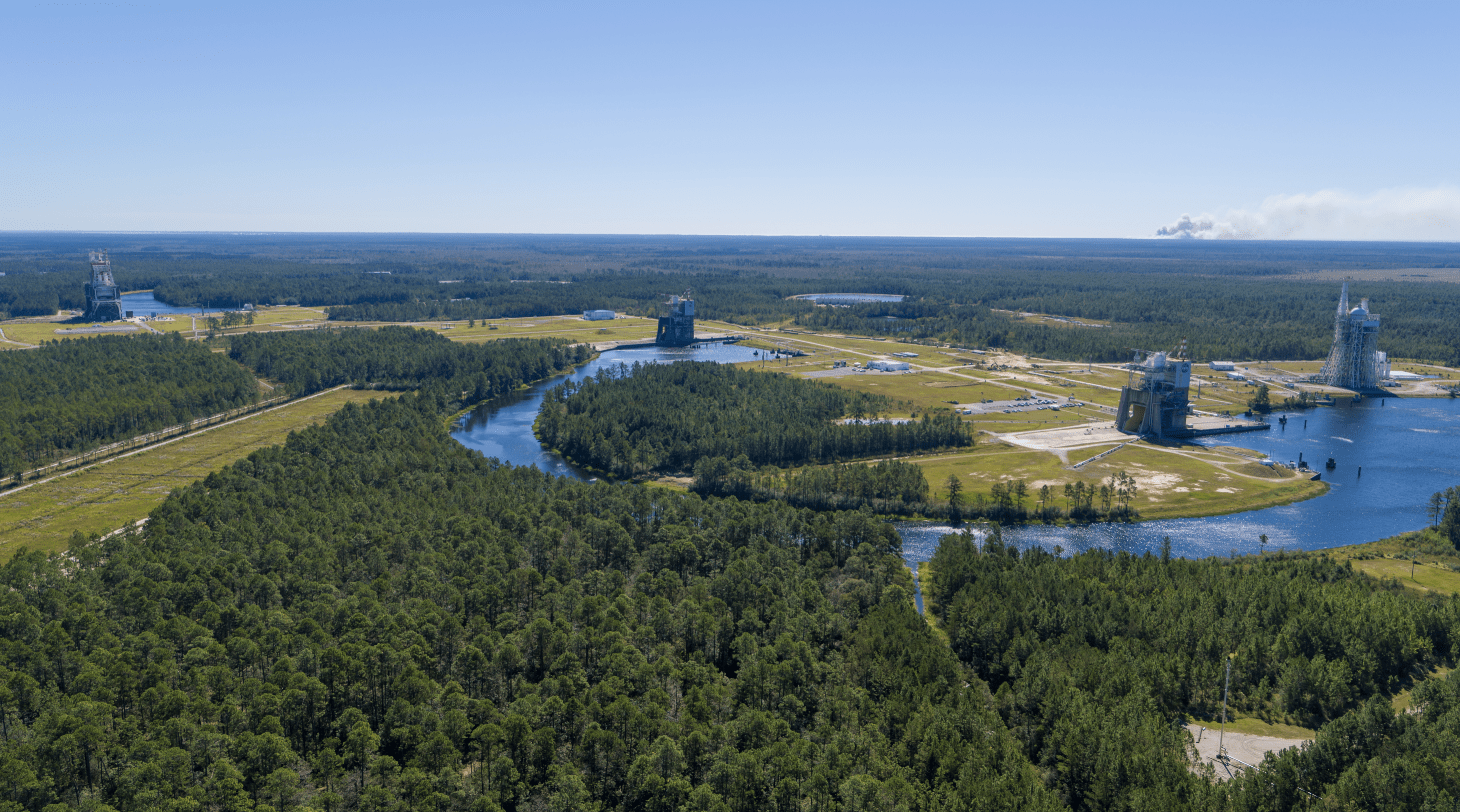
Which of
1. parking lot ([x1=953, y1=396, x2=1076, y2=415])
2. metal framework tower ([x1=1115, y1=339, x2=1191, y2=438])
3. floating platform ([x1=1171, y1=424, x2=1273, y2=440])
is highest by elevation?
metal framework tower ([x1=1115, y1=339, x2=1191, y2=438])

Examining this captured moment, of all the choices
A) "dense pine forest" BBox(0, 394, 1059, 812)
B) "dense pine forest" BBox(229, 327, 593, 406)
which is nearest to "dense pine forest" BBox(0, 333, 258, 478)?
"dense pine forest" BBox(229, 327, 593, 406)

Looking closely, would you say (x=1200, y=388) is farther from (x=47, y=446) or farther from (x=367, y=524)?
(x=47, y=446)

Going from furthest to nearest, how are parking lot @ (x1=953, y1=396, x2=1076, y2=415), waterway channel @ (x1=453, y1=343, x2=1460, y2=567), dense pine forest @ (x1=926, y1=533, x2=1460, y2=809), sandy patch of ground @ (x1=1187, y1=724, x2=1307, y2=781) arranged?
1. parking lot @ (x1=953, y1=396, x2=1076, y2=415)
2. waterway channel @ (x1=453, y1=343, x2=1460, y2=567)
3. sandy patch of ground @ (x1=1187, y1=724, x2=1307, y2=781)
4. dense pine forest @ (x1=926, y1=533, x2=1460, y2=809)

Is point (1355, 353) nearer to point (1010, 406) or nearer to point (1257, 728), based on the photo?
point (1010, 406)

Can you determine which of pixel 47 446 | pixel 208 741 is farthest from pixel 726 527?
pixel 47 446

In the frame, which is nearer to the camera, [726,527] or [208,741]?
[208,741]

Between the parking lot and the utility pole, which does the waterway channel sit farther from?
the utility pole
